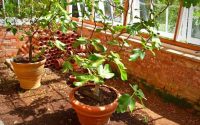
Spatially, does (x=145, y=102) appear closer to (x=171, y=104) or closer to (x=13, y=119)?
(x=171, y=104)

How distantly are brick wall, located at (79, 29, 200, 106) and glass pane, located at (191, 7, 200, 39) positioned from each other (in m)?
0.51

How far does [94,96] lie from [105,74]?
0.64 metres

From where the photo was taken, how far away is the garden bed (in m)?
3.73

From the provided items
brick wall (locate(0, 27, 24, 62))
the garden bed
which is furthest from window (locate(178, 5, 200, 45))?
brick wall (locate(0, 27, 24, 62))

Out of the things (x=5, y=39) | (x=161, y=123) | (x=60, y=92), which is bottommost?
(x=161, y=123)

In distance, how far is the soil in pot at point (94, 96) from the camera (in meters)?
3.41

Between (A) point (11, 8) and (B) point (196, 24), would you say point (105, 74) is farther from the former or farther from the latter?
(A) point (11, 8)

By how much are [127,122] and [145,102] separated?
0.91 metres

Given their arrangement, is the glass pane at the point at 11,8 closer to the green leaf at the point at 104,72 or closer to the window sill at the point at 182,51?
the green leaf at the point at 104,72

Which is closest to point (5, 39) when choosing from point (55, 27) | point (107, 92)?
point (55, 27)

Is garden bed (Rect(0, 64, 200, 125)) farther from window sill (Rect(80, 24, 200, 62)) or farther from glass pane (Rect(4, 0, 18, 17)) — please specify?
glass pane (Rect(4, 0, 18, 17))

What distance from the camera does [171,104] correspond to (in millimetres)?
4516

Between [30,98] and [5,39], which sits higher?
[5,39]

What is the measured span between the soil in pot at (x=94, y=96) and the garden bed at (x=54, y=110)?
A: 1.34 ft
